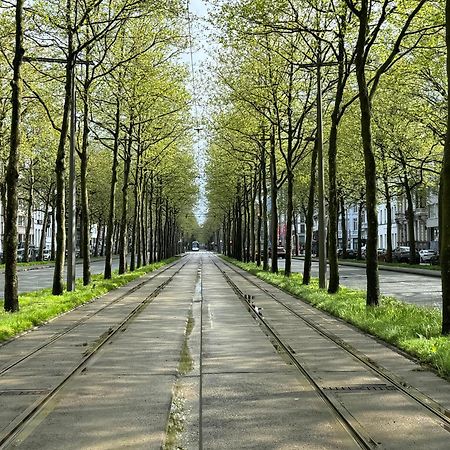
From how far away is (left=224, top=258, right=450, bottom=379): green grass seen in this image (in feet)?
31.3

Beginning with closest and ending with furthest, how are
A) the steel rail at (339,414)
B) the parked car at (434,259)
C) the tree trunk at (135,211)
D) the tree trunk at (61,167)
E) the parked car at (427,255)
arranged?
the steel rail at (339,414) < the tree trunk at (61,167) < the tree trunk at (135,211) < the parked car at (434,259) < the parked car at (427,255)

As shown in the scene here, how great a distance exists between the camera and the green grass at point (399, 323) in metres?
9.55

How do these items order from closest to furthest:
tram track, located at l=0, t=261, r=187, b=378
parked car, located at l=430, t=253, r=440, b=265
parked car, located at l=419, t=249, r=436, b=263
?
tram track, located at l=0, t=261, r=187, b=378, parked car, located at l=430, t=253, r=440, b=265, parked car, located at l=419, t=249, r=436, b=263

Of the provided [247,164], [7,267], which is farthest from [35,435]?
[247,164]

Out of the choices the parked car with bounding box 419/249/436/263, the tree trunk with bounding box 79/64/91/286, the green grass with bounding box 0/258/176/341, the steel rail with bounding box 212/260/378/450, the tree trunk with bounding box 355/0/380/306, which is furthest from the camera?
the parked car with bounding box 419/249/436/263

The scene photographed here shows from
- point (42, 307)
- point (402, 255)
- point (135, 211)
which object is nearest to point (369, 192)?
point (42, 307)

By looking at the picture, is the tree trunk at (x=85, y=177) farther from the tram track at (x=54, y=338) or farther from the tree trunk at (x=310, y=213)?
the tree trunk at (x=310, y=213)

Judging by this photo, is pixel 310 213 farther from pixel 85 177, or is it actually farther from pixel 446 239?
pixel 446 239

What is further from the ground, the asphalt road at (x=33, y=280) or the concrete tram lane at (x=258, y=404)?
the asphalt road at (x=33, y=280)

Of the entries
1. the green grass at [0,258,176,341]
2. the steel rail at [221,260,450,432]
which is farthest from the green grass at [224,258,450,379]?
the green grass at [0,258,176,341]

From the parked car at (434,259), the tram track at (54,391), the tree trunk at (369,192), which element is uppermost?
the tree trunk at (369,192)

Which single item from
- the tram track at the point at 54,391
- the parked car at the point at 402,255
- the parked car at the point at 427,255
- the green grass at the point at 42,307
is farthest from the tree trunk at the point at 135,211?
the parked car at the point at 402,255

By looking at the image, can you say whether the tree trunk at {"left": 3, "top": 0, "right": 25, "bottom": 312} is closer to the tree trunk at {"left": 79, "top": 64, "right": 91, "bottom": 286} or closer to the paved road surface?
the paved road surface

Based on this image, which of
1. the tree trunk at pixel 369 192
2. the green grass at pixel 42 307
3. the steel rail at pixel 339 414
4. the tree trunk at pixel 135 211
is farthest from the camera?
the tree trunk at pixel 135 211
